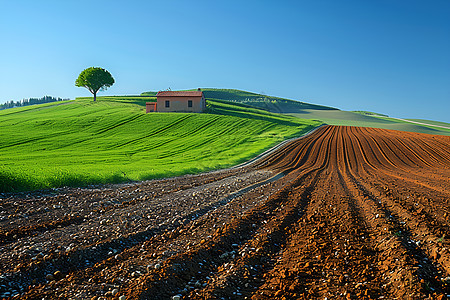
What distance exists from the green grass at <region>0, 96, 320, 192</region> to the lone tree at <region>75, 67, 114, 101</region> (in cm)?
3063

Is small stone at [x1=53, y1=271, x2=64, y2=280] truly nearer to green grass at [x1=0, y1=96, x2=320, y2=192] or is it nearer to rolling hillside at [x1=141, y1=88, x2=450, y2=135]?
green grass at [x1=0, y1=96, x2=320, y2=192]

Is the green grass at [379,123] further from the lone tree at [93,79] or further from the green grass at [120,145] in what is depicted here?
the lone tree at [93,79]

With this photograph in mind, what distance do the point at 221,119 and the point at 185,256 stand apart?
6047 cm

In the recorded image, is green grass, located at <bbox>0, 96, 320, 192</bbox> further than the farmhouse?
No

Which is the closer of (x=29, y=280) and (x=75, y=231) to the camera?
→ (x=29, y=280)

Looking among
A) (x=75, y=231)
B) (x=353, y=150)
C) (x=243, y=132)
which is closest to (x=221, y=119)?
(x=243, y=132)

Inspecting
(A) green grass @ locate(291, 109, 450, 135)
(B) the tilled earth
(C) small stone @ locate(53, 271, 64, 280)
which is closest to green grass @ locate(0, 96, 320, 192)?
(B) the tilled earth

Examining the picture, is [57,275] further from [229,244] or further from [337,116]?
[337,116]

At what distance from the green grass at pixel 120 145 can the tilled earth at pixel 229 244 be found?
6197 mm

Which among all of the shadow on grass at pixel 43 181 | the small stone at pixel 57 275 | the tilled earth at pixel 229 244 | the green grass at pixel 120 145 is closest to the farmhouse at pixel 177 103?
the green grass at pixel 120 145

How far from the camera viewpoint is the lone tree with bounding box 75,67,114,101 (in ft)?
333

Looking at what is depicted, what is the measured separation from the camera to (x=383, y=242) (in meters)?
9.40

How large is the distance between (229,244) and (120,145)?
38.8 metres

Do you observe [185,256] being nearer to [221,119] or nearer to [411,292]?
[411,292]
